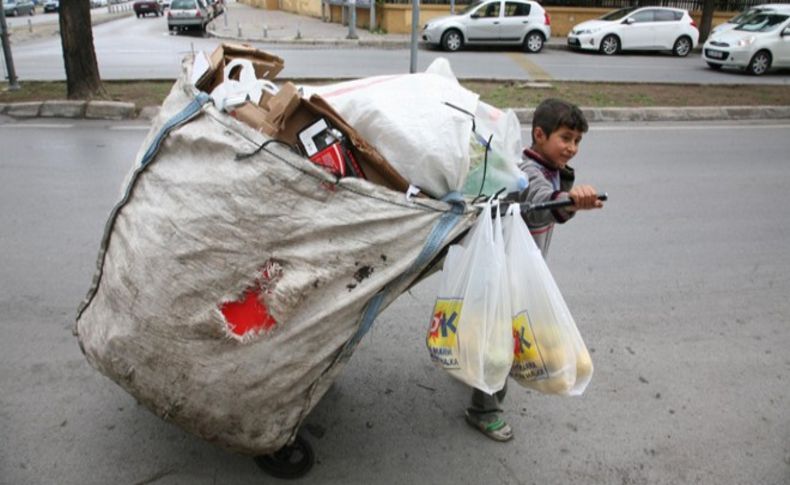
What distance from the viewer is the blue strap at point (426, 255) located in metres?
1.99

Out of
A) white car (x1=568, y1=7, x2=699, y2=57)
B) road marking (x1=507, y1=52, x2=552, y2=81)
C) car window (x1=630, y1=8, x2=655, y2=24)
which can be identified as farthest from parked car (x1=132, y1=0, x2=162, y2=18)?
car window (x1=630, y1=8, x2=655, y2=24)

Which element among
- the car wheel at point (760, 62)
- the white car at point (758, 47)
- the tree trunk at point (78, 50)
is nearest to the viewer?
the tree trunk at point (78, 50)

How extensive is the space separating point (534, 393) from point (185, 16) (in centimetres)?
2478

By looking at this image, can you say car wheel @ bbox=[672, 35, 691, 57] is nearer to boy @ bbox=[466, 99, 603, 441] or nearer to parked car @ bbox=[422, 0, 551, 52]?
parked car @ bbox=[422, 0, 551, 52]

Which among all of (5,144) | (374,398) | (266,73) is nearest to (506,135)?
(266,73)

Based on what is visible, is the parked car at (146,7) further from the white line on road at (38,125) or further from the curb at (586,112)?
the white line on road at (38,125)

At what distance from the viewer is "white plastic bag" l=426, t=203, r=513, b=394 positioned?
2.06 meters

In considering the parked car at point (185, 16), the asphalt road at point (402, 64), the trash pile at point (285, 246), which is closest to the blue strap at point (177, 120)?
the trash pile at point (285, 246)

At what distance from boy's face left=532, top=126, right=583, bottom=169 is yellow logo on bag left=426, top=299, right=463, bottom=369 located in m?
0.73

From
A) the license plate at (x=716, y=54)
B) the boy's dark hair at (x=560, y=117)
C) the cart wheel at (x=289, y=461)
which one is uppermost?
the boy's dark hair at (x=560, y=117)

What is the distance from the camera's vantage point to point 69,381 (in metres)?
2.82

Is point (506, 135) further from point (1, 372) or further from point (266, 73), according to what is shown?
point (1, 372)

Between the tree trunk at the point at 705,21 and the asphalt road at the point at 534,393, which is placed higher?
the tree trunk at the point at 705,21

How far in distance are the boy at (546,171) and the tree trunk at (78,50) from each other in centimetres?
794
